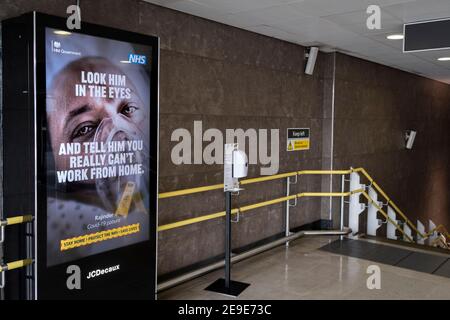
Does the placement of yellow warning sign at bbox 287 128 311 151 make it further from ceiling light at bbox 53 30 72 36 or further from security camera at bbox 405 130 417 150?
ceiling light at bbox 53 30 72 36

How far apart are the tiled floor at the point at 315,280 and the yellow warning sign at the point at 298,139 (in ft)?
4.63

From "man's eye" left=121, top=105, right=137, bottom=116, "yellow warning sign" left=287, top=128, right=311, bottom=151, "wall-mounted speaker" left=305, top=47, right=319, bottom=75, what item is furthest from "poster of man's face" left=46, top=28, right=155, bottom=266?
"wall-mounted speaker" left=305, top=47, right=319, bottom=75

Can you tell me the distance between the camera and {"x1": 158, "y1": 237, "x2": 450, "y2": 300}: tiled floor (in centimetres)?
403

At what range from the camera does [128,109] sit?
3143 millimetres

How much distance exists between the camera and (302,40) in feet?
18.5

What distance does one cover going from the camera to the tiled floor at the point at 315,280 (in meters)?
4.03

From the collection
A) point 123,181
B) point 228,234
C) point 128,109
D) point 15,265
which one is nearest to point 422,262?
point 228,234

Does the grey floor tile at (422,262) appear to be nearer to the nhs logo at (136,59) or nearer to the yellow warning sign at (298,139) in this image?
the yellow warning sign at (298,139)

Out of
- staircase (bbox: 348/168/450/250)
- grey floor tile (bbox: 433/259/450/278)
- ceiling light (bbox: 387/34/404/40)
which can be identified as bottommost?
grey floor tile (bbox: 433/259/450/278)

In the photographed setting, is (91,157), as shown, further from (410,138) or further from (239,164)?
(410,138)

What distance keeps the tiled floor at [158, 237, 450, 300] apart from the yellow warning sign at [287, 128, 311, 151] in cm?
141

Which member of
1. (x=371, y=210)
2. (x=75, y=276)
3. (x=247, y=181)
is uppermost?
(x=247, y=181)

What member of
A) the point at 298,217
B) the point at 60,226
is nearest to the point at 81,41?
the point at 60,226

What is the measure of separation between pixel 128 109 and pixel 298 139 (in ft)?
10.9
